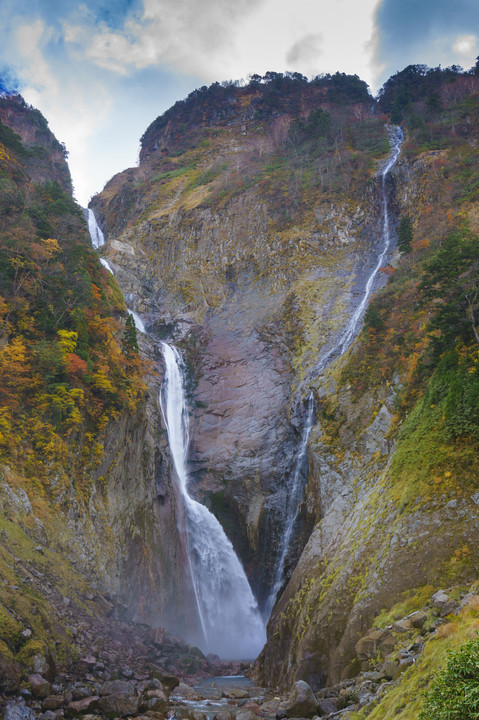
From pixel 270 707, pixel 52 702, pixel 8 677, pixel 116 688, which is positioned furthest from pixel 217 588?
pixel 8 677

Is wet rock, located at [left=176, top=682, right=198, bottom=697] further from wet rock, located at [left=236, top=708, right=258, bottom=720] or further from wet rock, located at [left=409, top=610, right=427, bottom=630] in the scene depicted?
wet rock, located at [left=409, top=610, right=427, bottom=630]

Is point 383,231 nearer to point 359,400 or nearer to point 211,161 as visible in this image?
point 359,400

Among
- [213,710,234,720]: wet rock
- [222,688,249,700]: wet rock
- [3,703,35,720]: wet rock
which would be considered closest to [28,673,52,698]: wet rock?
[3,703,35,720]: wet rock

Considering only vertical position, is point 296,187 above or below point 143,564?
above

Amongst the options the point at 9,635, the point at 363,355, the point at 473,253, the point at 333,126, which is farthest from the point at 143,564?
the point at 333,126

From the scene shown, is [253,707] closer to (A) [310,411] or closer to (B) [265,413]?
(A) [310,411]

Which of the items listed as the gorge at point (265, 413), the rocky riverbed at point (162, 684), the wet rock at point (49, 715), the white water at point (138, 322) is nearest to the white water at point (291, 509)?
the gorge at point (265, 413)

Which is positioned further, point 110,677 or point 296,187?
point 296,187
